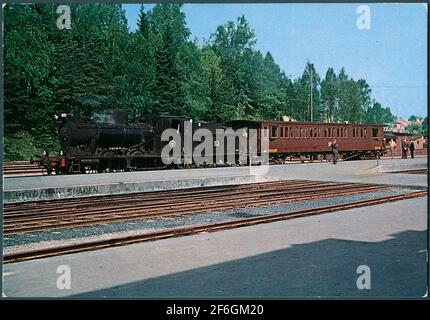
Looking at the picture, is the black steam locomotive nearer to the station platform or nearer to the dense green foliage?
the dense green foliage

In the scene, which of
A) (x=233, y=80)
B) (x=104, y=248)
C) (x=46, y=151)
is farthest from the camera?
(x=46, y=151)

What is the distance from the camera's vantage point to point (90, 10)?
18.9 feet

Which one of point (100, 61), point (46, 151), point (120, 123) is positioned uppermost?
point (100, 61)

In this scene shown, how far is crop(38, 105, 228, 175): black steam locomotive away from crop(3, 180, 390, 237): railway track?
6240mm

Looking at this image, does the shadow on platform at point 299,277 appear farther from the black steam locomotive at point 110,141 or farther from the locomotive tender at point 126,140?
the black steam locomotive at point 110,141

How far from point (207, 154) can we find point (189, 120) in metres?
3.90

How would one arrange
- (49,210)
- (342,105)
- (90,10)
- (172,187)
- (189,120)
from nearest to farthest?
(90,10)
(49,210)
(172,187)
(189,120)
(342,105)

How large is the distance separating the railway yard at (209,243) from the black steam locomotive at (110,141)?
18.4 feet

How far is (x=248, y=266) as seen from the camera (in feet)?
17.6

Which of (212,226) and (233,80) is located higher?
(233,80)

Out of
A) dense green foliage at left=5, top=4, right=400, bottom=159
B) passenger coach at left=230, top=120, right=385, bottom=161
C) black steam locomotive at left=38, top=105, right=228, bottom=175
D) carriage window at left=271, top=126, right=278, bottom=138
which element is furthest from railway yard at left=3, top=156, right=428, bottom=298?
carriage window at left=271, top=126, right=278, bottom=138

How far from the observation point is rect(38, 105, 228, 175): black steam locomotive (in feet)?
62.1
